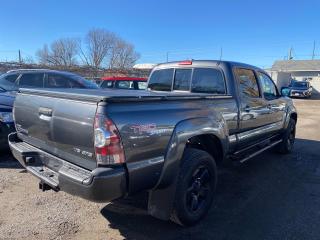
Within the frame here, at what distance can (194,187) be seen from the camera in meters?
3.79

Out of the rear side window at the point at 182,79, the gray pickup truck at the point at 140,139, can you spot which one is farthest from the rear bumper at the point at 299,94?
the gray pickup truck at the point at 140,139

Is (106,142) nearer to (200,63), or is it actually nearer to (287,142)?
(200,63)

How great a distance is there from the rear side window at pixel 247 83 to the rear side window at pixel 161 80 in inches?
46.0

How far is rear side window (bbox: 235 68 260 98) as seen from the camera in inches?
194

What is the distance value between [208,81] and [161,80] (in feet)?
3.50

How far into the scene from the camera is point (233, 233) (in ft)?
11.8

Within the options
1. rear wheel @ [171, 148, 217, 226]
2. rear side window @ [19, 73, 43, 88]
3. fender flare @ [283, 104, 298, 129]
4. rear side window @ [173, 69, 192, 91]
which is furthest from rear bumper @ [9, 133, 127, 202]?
rear side window @ [19, 73, 43, 88]

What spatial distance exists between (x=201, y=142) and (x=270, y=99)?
8.28 feet

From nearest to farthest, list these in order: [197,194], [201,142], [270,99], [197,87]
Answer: [197,194] → [201,142] → [197,87] → [270,99]

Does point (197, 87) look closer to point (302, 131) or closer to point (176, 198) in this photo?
point (176, 198)

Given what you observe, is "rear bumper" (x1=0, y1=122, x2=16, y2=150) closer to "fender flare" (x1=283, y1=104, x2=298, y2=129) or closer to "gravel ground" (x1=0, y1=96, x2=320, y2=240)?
"gravel ground" (x1=0, y1=96, x2=320, y2=240)

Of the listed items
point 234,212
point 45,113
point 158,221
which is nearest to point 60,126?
point 45,113

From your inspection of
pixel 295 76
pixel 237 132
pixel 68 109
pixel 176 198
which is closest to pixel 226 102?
pixel 237 132

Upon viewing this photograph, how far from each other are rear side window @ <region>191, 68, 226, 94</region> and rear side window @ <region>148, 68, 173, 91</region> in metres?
0.56
